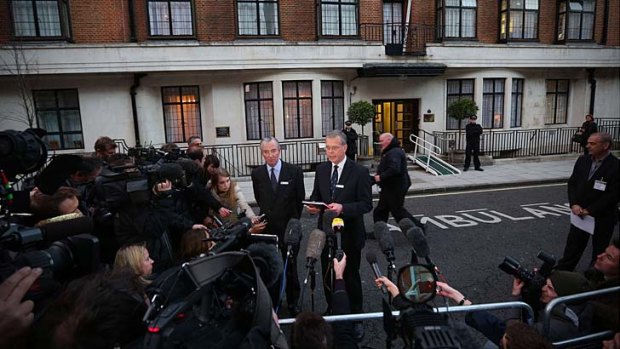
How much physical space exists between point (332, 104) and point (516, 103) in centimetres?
899

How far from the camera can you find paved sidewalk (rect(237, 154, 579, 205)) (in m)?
11.5

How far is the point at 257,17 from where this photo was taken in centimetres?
1502

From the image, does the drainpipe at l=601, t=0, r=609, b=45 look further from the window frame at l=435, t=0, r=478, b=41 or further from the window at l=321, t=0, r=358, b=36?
the window at l=321, t=0, r=358, b=36

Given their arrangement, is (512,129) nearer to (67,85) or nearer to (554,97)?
(554,97)

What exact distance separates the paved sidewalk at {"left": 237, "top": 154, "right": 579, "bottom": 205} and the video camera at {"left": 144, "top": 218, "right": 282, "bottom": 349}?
8.78 meters

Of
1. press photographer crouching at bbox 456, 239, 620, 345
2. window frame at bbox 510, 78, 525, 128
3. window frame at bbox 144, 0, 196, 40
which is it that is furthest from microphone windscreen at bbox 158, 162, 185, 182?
window frame at bbox 510, 78, 525, 128

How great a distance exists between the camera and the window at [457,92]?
17.7 metres

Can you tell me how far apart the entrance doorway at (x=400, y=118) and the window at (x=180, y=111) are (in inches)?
298

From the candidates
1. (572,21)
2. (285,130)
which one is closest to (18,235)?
(285,130)

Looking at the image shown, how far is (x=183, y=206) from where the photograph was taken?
14.3 feet

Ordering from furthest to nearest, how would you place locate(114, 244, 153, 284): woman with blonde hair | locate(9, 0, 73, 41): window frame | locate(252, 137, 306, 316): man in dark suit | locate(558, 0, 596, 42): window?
locate(558, 0, 596, 42): window → locate(9, 0, 73, 41): window frame → locate(252, 137, 306, 316): man in dark suit → locate(114, 244, 153, 284): woman with blonde hair

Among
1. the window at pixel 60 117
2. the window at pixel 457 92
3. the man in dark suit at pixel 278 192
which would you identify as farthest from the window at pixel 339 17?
the man in dark suit at pixel 278 192

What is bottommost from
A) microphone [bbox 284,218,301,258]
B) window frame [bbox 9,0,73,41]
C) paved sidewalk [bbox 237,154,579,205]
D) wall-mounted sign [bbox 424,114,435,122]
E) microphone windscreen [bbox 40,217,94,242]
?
paved sidewalk [bbox 237,154,579,205]

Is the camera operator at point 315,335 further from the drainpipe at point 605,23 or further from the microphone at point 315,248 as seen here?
the drainpipe at point 605,23
